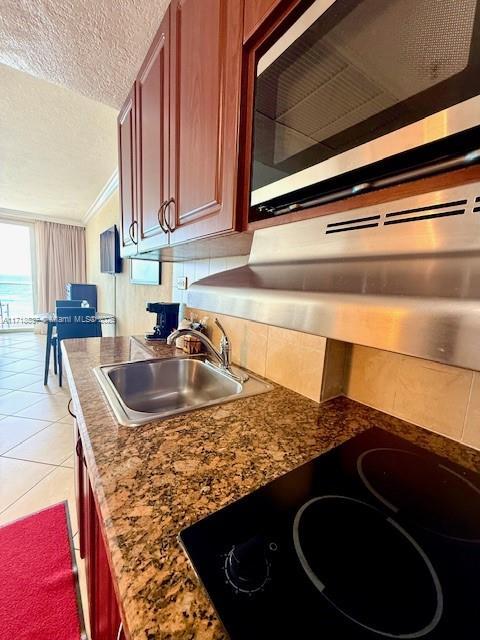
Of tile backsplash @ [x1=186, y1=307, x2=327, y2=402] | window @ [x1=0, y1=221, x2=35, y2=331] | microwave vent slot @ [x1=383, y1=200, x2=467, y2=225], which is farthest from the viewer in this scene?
window @ [x1=0, y1=221, x2=35, y2=331]

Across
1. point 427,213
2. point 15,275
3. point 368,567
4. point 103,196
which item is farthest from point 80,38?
point 15,275

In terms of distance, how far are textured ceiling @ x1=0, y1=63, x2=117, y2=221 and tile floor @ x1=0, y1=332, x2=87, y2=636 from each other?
238 centimetres

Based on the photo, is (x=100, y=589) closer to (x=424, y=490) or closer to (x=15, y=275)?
(x=424, y=490)

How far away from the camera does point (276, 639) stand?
278mm

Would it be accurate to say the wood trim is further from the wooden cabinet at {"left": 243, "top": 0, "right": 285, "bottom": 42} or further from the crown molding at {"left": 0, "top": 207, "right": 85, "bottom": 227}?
the crown molding at {"left": 0, "top": 207, "right": 85, "bottom": 227}

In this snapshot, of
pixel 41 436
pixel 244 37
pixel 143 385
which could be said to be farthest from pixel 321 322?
pixel 41 436

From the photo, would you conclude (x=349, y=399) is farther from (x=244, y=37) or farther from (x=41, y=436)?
(x=41, y=436)

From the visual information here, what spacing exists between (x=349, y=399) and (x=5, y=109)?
2.92 m

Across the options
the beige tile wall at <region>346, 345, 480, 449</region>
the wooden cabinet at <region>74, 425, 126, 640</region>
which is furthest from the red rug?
the beige tile wall at <region>346, 345, 480, 449</region>

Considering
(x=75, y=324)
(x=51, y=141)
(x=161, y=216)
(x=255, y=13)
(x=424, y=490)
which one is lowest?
(x=75, y=324)

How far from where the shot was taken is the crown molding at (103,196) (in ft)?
10.3

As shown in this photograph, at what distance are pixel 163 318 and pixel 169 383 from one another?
1.76 ft

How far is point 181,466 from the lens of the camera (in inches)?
21.8

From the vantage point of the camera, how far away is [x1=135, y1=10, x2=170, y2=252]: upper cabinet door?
3.34ft
